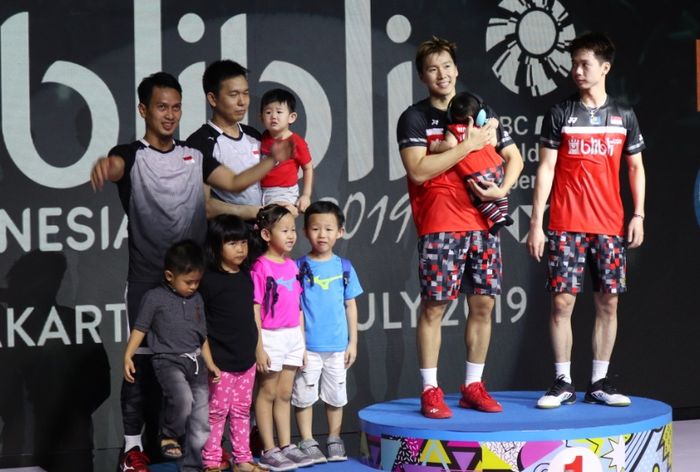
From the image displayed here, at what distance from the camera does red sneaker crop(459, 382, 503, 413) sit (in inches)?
188

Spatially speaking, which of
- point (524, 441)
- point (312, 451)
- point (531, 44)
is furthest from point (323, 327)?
point (531, 44)

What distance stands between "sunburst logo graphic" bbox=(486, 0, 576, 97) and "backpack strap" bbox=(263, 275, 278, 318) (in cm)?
250

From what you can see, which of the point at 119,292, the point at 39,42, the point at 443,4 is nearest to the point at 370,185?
the point at 443,4

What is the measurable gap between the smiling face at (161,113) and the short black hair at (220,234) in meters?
0.41

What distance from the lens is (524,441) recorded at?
4.30m

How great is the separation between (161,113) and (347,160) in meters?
1.89

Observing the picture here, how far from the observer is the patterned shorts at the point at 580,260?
16.0 ft

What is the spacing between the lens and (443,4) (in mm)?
6414

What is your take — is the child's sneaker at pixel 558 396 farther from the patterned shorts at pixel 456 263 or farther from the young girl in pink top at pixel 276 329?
the young girl in pink top at pixel 276 329

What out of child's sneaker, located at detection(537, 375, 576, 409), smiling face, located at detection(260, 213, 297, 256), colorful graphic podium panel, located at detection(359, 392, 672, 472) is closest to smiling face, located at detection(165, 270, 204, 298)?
smiling face, located at detection(260, 213, 297, 256)

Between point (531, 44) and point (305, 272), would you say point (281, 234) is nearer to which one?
point (305, 272)

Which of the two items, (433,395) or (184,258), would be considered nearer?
(184,258)

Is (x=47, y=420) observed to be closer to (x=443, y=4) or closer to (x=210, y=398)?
(x=210, y=398)

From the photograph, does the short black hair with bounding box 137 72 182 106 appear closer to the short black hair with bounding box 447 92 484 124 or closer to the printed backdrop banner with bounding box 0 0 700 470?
the short black hair with bounding box 447 92 484 124
